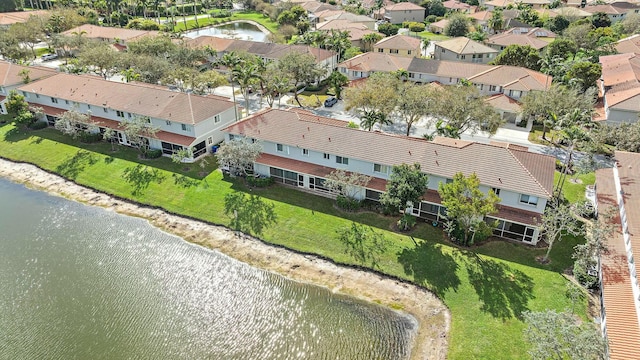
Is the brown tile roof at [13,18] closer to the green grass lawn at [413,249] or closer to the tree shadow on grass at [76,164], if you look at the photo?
the green grass lawn at [413,249]

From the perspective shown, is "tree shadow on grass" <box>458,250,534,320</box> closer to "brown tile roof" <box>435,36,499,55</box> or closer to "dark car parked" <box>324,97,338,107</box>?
"dark car parked" <box>324,97,338,107</box>

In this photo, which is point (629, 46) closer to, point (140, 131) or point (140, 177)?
point (140, 131)

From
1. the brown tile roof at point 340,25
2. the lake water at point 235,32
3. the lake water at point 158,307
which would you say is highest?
the brown tile roof at point 340,25

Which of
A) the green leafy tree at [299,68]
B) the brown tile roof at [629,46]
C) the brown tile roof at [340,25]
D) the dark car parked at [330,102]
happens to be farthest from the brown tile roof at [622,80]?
the brown tile roof at [340,25]

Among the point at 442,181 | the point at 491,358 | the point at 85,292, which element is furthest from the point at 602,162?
the point at 85,292

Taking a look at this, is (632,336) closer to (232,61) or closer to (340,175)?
(340,175)

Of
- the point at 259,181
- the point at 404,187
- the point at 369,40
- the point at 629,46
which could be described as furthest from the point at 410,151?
the point at 629,46
